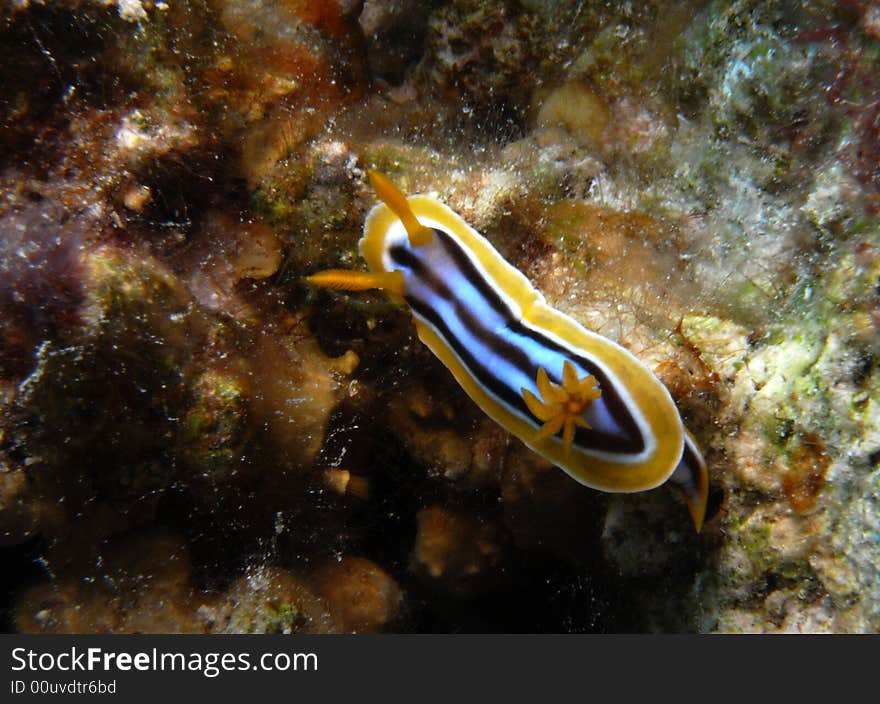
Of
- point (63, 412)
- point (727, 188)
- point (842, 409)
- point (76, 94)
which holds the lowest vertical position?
point (842, 409)

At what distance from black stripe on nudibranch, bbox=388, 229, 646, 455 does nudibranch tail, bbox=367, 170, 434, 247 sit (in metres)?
0.08

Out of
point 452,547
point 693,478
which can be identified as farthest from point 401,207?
point 452,547

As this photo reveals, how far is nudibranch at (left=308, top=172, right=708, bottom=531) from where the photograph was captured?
2742 millimetres

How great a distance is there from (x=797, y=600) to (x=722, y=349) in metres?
1.30

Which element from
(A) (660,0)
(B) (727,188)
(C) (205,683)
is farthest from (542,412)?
(A) (660,0)

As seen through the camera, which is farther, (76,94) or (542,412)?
(76,94)

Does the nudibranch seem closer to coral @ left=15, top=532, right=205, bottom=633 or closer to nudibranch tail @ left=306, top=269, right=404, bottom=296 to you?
nudibranch tail @ left=306, top=269, right=404, bottom=296

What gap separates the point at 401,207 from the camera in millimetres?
2840

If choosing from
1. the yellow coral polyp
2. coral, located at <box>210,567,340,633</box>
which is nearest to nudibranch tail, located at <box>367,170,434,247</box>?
the yellow coral polyp

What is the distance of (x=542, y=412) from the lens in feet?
8.63

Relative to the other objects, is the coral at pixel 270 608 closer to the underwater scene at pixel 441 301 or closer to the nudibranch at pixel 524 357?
the underwater scene at pixel 441 301

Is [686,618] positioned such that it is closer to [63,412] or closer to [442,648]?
[442,648]

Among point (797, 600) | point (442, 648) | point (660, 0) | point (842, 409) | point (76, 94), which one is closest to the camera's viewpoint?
point (842, 409)

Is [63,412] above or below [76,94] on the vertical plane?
below
